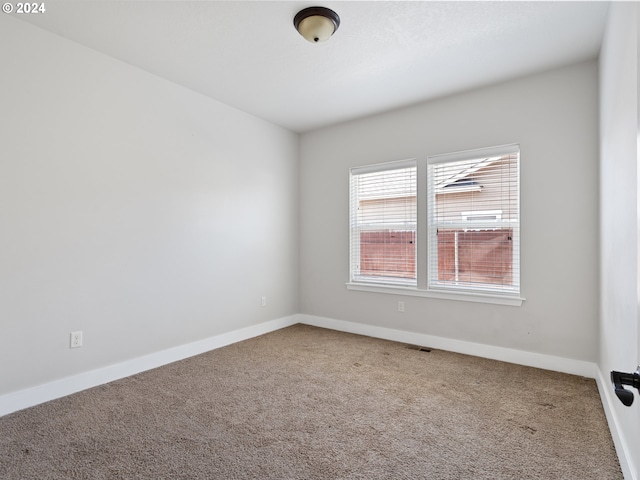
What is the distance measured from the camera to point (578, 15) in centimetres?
235

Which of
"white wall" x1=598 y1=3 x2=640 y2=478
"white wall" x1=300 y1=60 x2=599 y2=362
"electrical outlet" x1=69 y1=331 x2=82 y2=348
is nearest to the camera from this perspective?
"white wall" x1=598 y1=3 x2=640 y2=478

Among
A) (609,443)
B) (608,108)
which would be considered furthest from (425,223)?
(609,443)

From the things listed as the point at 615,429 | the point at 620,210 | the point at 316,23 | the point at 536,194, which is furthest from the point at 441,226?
the point at 316,23

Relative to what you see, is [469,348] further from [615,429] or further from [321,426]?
[321,426]

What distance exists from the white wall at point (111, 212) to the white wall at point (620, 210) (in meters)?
3.26

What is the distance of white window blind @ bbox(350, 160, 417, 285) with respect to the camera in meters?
3.98

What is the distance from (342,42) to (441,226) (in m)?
Answer: 2.05

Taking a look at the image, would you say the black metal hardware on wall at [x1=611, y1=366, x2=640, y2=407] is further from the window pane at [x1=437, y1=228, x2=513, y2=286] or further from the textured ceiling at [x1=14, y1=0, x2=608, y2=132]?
the window pane at [x1=437, y1=228, x2=513, y2=286]

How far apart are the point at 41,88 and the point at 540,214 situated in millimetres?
4091

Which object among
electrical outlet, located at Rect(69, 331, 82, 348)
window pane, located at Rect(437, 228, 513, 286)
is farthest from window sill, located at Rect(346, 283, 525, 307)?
electrical outlet, located at Rect(69, 331, 82, 348)

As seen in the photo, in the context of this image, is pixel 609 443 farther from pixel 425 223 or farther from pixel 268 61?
pixel 268 61

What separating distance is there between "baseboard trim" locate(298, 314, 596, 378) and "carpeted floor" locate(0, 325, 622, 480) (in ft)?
0.40

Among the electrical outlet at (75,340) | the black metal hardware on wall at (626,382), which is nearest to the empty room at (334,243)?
the electrical outlet at (75,340)

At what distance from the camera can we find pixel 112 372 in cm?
287
